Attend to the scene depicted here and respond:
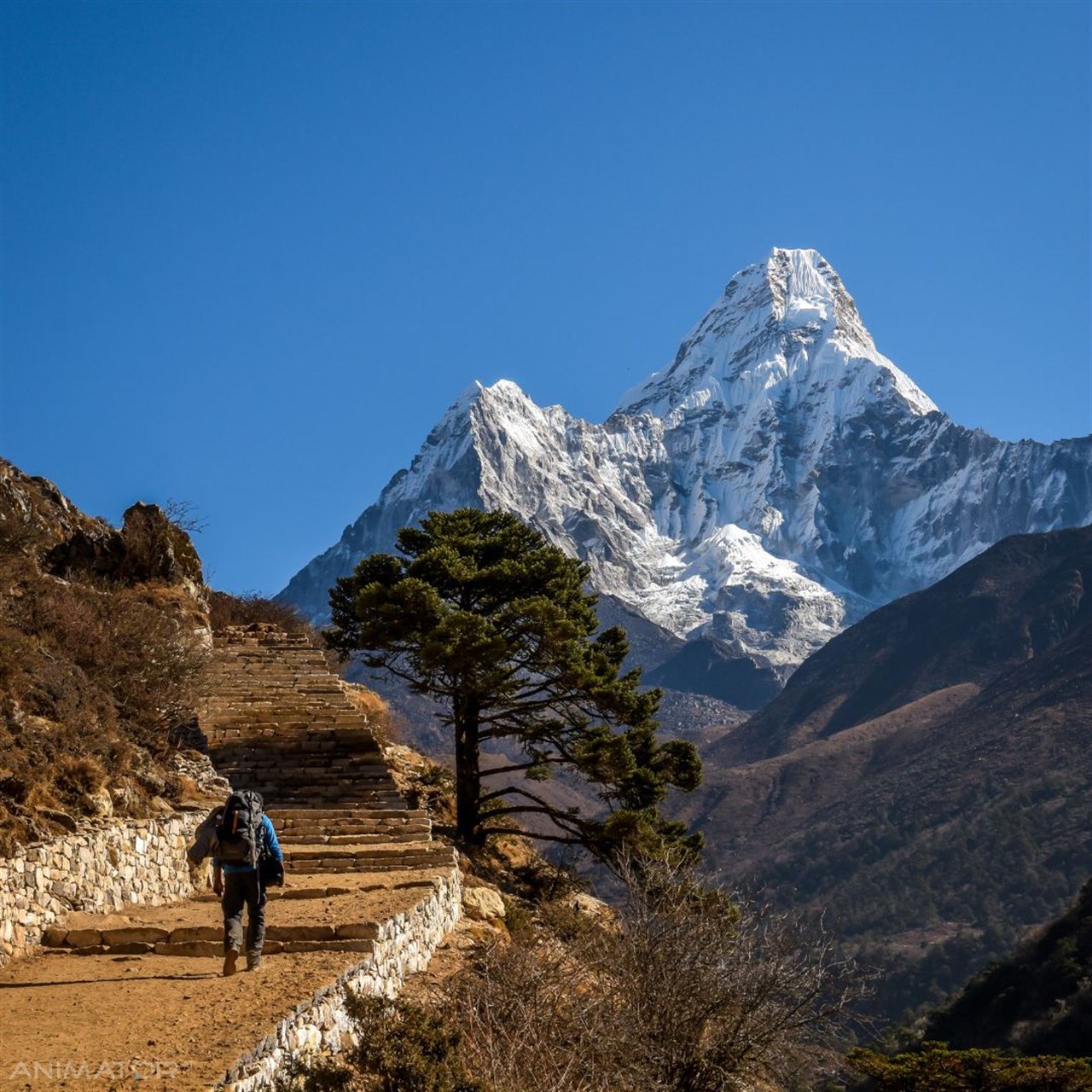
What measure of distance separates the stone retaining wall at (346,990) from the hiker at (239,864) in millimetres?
756

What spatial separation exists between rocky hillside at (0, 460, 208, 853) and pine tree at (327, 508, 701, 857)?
3.30 m

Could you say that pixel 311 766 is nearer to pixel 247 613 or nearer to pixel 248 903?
Answer: pixel 248 903

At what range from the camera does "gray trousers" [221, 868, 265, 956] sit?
902cm

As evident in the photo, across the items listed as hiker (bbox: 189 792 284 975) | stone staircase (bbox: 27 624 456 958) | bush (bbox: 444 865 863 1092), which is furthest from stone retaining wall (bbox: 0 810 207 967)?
bush (bbox: 444 865 863 1092)

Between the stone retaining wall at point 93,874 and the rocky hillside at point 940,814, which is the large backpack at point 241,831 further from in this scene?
the rocky hillside at point 940,814

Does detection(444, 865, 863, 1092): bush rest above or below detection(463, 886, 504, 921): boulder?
below

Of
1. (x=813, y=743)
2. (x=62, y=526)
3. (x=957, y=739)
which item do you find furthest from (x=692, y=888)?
(x=813, y=743)

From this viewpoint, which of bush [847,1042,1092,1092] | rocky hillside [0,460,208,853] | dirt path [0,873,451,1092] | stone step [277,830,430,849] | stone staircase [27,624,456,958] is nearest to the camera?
dirt path [0,873,451,1092]

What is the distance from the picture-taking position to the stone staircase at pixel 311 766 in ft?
47.5

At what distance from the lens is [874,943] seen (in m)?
92.9

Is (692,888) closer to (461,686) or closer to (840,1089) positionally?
(461,686)

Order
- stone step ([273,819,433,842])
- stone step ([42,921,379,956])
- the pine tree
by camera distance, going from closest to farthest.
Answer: stone step ([42,921,379,956])
stone step ([273,819,433,842])
the pine tree

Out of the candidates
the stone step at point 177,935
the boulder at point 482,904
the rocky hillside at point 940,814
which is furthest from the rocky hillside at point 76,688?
the rocky hillside at point 940,814

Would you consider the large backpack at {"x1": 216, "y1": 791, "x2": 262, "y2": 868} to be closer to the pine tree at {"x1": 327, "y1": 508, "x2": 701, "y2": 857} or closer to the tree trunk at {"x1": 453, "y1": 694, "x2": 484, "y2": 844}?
the pine tree at {"x1": 327, "y1": 508, "x2": 701, "y2": 857}
